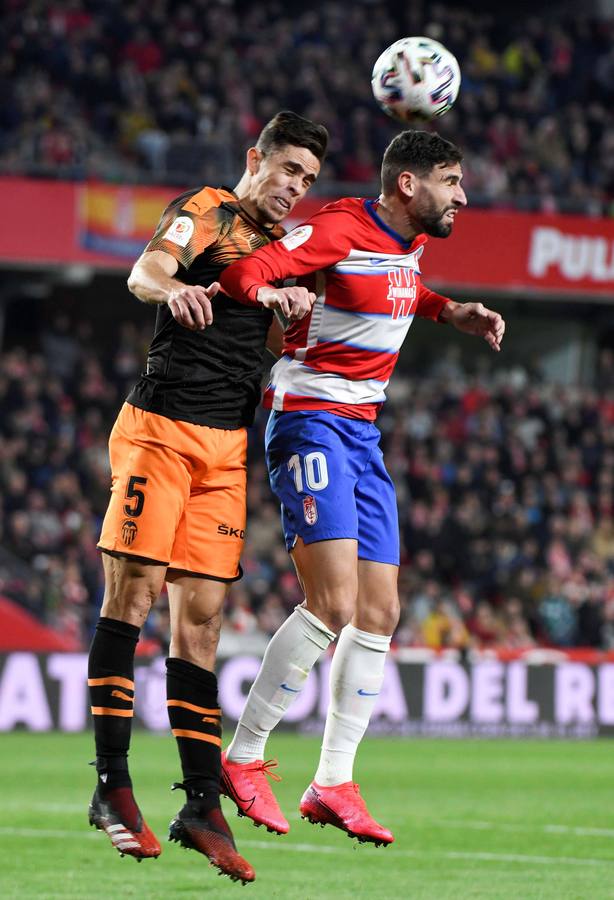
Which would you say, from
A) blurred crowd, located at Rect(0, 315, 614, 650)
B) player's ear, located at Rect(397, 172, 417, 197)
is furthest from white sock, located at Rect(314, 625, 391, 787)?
blurred crowd, located at Rect(0, 315, 614, 650)

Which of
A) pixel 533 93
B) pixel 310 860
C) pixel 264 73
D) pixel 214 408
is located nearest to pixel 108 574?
pixel 214 408

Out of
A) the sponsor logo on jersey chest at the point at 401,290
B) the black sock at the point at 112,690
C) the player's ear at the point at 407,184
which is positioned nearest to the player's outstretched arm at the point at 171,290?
the sponsor logo on jersey chest at the point at 401,290

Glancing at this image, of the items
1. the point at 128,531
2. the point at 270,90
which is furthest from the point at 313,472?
the point at 270,90

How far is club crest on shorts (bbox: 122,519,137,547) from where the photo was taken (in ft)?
17.7

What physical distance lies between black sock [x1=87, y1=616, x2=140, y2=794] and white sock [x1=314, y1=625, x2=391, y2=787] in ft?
2.70

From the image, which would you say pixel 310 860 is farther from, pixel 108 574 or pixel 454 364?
pixel 454 364

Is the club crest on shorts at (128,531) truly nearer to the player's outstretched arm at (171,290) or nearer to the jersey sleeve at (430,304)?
the player's outstretched arm at (171,290)

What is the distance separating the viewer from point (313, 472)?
18.7 ft

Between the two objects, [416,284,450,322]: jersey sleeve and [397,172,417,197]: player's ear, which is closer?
[397,172,417,197]: player's ear

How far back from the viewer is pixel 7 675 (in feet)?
49.2

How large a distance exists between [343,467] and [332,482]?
0.08 metres

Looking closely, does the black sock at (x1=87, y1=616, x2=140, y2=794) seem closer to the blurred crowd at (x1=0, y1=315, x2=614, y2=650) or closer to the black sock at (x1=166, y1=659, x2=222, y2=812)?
the black sock at (x1=166, y1=659, x2=222, y2=812)

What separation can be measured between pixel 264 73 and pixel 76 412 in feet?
19.4

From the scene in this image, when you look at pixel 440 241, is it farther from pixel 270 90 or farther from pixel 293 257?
pixel 293 257
